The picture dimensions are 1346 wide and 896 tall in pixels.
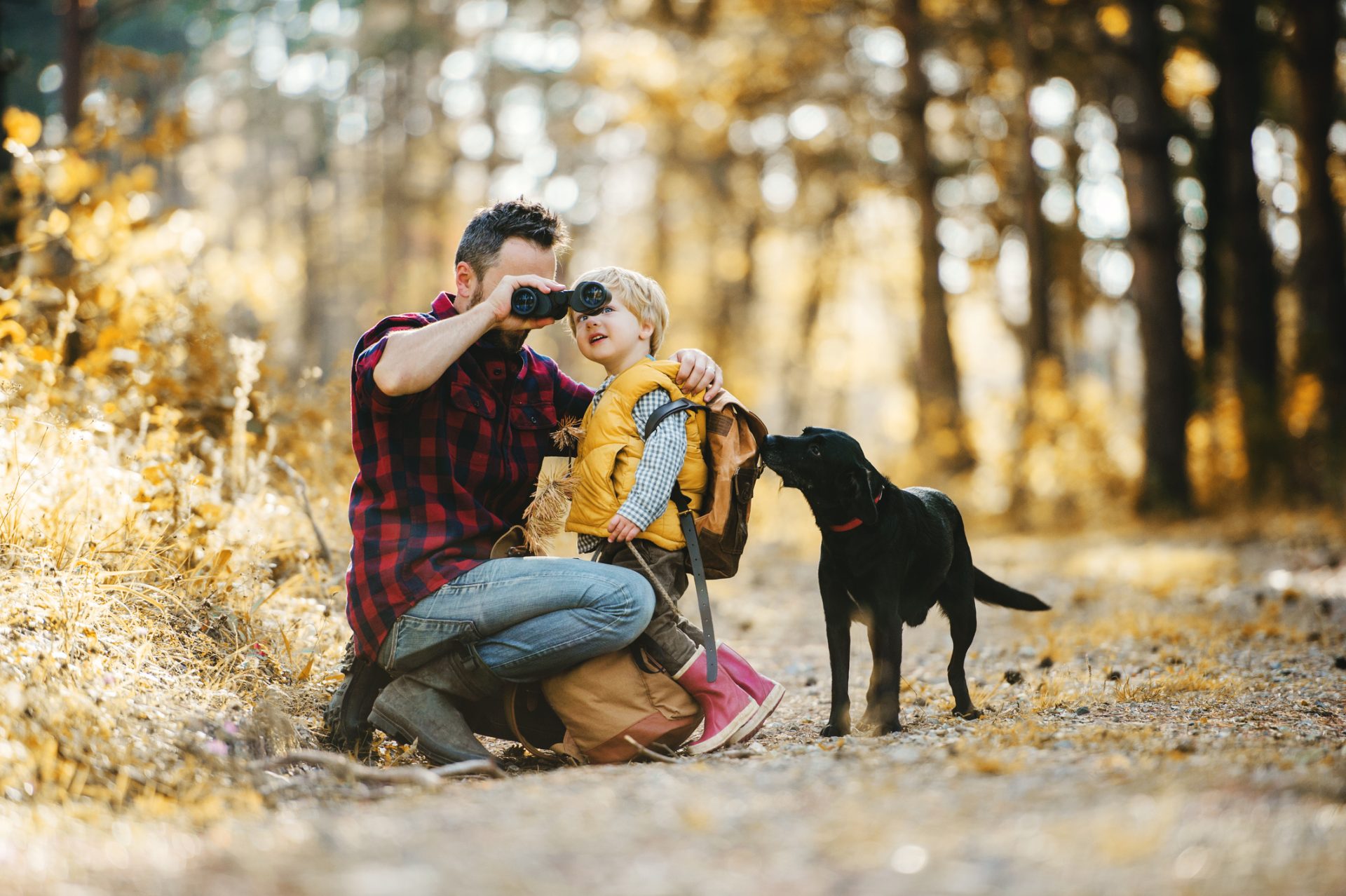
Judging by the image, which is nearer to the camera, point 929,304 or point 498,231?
point 498,231

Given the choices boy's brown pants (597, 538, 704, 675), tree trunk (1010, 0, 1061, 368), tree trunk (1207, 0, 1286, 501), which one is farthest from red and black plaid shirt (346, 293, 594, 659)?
tree trunk (1207, 0, 1286, 501)

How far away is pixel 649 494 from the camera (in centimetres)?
363

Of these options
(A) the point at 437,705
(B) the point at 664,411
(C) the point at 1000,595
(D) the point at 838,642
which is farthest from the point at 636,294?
(C) the point at 1000,595

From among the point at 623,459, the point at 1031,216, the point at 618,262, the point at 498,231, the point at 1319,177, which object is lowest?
the point at 623,459

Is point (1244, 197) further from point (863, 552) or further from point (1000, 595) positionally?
point (863, 552)

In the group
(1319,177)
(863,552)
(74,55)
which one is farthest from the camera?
(1319,177)

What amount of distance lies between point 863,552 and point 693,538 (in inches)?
22.9

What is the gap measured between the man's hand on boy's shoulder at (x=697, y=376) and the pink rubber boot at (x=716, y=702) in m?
0.90

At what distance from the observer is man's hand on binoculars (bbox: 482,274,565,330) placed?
353 centimetres

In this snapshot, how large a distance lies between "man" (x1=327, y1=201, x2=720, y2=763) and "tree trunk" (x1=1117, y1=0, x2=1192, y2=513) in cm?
1077

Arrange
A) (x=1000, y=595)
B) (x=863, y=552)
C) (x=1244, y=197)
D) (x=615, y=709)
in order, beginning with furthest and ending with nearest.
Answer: (x=1244, y=197) < (x=1000, y=595) < (x=863, y=552) < (x=615, y=709)

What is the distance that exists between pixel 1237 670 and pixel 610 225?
79.0 ft

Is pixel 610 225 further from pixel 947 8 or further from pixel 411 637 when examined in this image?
pixel 411 637

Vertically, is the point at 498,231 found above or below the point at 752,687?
above
